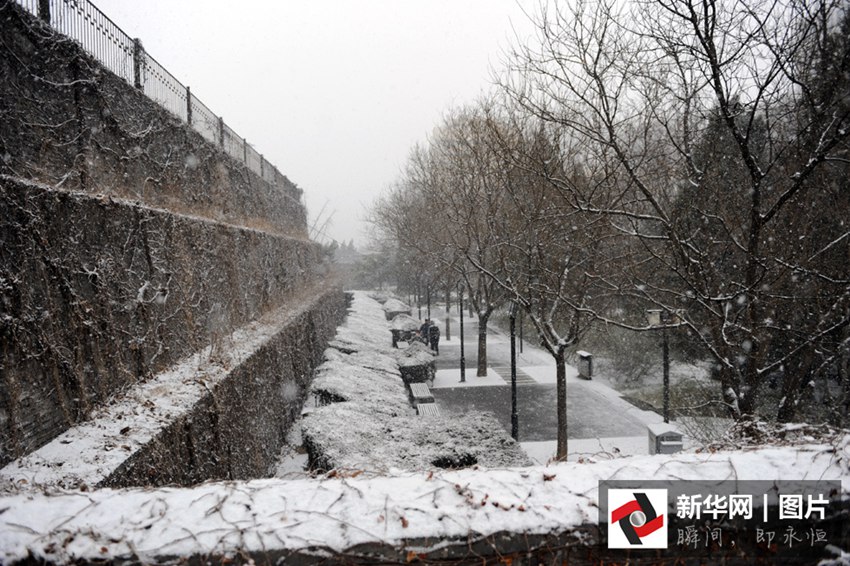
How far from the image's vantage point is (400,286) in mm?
49688

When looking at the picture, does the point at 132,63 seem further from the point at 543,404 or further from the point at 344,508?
the point at 543,404

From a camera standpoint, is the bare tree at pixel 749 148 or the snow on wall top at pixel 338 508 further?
the bare tree at pixel 749 148

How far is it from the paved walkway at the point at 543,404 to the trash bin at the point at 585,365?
27 cm

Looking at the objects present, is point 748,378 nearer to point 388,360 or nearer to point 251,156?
point 388,360

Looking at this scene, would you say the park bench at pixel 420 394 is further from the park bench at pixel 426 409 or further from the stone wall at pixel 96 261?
the stone wall at pixel 96 261

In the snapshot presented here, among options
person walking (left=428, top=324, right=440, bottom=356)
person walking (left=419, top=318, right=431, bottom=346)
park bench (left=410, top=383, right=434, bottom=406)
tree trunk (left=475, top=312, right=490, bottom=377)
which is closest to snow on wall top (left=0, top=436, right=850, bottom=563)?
park bench (left=410, top=383, right=434, bottom=406)

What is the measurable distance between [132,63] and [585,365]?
1489 cm

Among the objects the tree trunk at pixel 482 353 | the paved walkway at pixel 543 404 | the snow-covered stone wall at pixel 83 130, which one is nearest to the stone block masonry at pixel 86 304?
the snow-covered stone wall at pixel 83 130

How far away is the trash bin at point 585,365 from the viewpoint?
54.1ft

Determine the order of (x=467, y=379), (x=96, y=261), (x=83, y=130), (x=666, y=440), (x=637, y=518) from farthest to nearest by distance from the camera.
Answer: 1. (x=467, y=379)
2. (x=666, y=440)
3. (x=83, y=130)
4. (x=96, y=261)
5. (x=637, y=518)

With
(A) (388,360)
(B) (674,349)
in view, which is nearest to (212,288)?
(A) (388,360)

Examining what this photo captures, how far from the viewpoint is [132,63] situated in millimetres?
9336

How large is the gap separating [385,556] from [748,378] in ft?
17.1

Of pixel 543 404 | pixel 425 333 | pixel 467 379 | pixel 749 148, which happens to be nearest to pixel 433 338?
pixel 425 333
